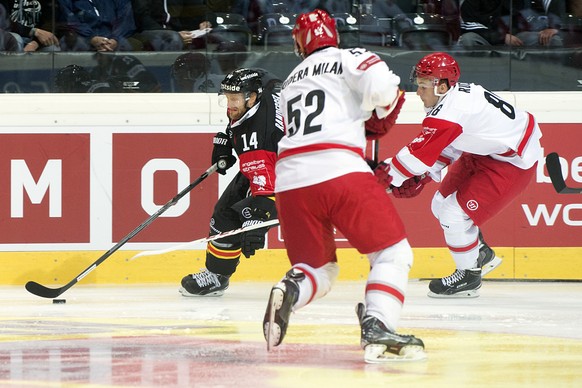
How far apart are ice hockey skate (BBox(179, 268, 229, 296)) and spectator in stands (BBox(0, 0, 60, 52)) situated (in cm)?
160

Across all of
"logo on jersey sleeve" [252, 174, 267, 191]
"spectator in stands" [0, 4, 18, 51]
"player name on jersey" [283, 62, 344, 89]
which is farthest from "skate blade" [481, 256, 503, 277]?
"spectator in stands" [0, 4, 18, 51]

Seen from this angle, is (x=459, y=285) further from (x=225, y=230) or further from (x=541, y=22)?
(x=541, y=22)

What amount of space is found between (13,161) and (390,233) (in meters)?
3.13

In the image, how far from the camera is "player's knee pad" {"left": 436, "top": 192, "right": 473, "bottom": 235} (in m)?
5.75

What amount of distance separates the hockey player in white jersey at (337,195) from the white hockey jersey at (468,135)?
1281mm

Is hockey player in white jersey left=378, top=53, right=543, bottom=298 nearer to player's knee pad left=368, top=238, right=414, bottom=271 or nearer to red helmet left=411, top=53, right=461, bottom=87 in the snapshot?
red helmet left=411, top=53, right=461, bottom=87

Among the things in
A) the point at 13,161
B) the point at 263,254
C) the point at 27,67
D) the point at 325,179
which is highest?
the point at 325,179

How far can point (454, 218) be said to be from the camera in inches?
227

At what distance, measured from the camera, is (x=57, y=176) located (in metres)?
6.40

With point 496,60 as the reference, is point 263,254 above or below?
below

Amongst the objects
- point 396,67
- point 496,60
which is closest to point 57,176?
point 396,67

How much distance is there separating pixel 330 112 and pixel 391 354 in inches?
32.6

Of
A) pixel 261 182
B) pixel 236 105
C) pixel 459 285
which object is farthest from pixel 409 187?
pixel 236 105

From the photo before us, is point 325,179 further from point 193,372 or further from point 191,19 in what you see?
point 191,19
